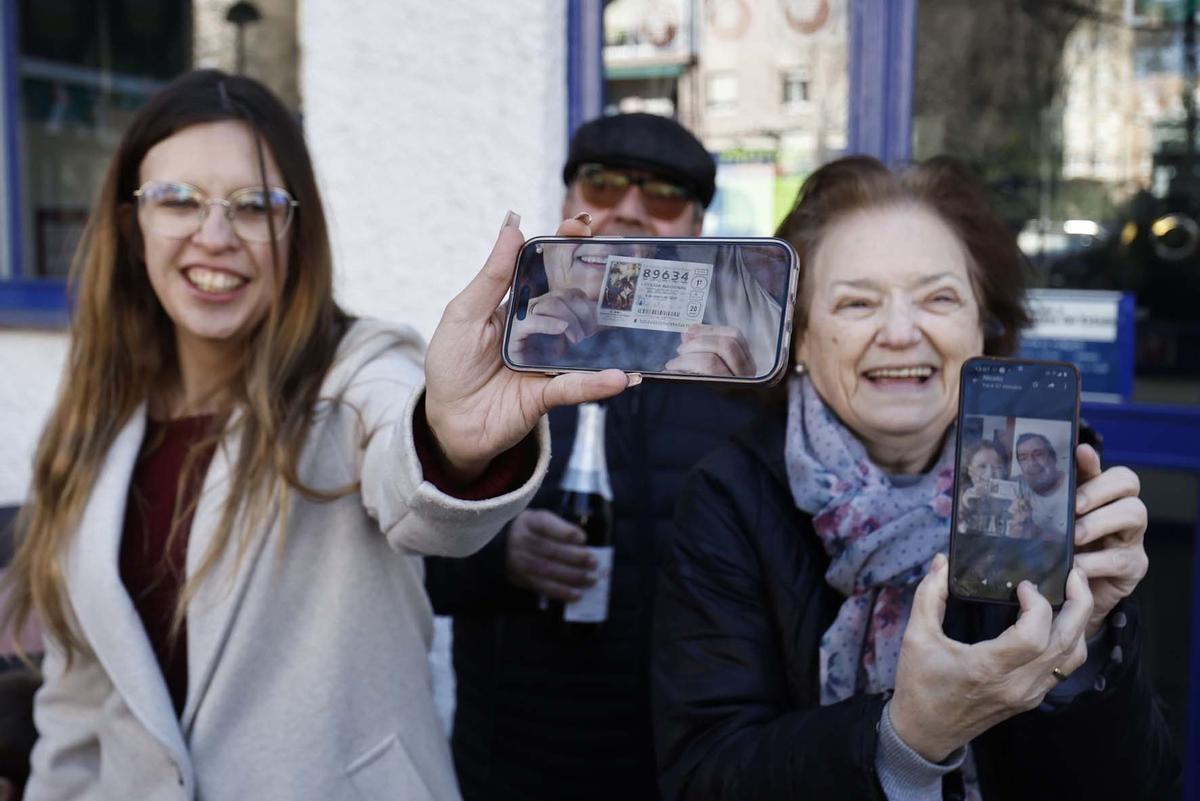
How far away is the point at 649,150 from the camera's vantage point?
7.80 ft

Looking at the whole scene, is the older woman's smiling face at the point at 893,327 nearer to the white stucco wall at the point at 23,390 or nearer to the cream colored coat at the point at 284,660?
the cream colored coat at the point at 284,660

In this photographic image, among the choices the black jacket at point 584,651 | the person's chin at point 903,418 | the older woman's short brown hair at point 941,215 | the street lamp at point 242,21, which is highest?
the street lamp at point 242,21

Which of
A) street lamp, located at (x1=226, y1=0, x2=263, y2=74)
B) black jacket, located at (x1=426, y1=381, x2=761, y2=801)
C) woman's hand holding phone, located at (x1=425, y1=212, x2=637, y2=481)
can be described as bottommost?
black jacket, located at (x1=426, y1=381, x2=761, y2=801)

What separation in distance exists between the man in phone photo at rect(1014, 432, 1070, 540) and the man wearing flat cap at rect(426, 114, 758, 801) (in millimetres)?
779

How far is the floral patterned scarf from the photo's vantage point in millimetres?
1568

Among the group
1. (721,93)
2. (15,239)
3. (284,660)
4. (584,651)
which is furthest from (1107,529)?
(15,239)

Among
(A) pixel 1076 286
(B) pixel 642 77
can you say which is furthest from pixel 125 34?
(A) pixel 1076 286

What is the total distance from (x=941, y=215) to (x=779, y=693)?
818 mm

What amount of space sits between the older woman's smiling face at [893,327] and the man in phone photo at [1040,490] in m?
0.31

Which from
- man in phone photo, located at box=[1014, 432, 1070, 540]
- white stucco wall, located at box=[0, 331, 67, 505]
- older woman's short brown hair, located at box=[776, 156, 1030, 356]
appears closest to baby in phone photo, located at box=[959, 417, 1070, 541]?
man in phone photo, located at box=[1014, 432, 1070, 540]

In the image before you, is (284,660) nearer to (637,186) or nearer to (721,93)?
(637,186)

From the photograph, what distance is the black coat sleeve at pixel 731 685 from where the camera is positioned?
1.40 metres

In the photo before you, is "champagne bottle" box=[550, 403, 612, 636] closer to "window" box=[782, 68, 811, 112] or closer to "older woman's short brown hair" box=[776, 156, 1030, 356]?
"older woman's short brown hair" box=[776, 156, 1030, 356]

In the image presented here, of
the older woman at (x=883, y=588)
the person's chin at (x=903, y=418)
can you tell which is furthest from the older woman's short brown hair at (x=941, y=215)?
the person's chin at (x=903, y=418)
